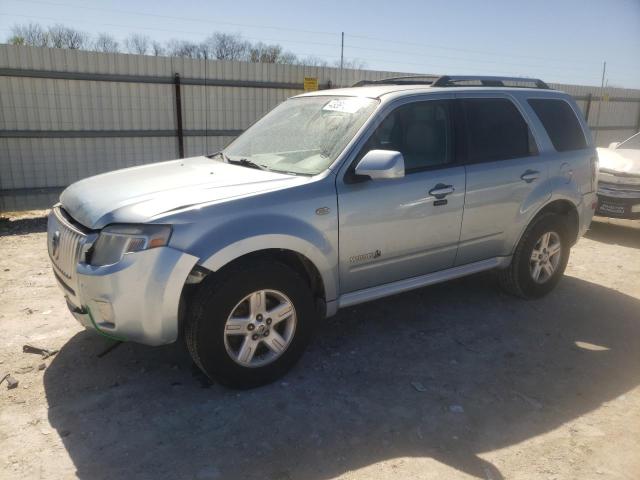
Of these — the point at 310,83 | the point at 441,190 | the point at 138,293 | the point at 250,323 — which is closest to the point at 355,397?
the point at 250,323

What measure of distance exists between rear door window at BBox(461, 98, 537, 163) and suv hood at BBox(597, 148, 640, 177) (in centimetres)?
389

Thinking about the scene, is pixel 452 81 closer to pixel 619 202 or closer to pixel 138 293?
pixel 138 293

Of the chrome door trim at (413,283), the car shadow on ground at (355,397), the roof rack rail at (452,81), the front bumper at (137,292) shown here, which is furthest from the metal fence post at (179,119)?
the front bumper at (137,292)

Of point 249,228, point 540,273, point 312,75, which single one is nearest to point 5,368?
point 249,228

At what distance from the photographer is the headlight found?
290cm

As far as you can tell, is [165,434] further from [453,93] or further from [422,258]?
[453,93]

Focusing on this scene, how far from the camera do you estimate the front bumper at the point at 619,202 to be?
7.46 m

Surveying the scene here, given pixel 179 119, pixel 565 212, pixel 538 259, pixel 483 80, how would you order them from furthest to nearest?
pixel 179 119 < pixel 565 212 < pixel 538 259 < pixel 483 80

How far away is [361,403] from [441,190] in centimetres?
167

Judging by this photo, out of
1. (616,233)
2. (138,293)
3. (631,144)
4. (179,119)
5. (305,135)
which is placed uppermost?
(305,135)

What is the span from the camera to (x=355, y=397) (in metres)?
3.32

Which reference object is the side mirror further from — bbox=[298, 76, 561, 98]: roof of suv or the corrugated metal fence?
the corrugated metal fence

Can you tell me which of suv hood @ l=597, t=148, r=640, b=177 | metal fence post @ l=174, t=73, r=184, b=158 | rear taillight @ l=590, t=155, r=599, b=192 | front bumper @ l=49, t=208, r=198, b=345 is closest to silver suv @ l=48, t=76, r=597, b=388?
front bumper @ l=49, t=208, r=198, b=345

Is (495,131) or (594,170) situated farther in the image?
(594,170)
